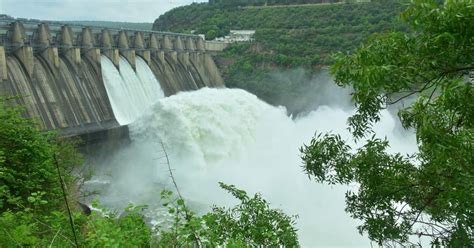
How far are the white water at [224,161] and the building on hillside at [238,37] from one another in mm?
17999

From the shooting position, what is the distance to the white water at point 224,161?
48.2 feet

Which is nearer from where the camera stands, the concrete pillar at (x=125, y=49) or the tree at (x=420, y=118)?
the tree at (x=420, y=118)

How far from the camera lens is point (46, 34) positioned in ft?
63.5

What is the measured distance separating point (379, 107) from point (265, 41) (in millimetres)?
35477

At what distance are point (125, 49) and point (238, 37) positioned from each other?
1954 centimetres

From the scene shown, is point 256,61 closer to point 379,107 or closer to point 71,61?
point 71,61

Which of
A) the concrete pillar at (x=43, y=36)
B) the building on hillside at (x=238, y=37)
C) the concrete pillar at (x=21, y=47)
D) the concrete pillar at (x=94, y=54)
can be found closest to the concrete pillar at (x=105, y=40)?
the concrete pillar at (x=94, y=54)

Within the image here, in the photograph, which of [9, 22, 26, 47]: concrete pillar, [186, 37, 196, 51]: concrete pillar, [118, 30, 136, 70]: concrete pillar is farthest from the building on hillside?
[9, 22, 26, 47]: concrete pillar

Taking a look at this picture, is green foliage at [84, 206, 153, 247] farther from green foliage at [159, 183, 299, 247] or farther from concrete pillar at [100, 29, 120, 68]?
concrete pillar at [100, 29, 120, 68]

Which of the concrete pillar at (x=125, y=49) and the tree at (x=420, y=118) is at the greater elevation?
the concrete pillar at (x=125, y=49)

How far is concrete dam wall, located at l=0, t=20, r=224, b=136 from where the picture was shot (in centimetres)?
1720

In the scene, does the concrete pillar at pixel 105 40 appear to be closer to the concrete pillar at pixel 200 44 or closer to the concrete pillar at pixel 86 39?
the concrete pillar at pixel 86 39

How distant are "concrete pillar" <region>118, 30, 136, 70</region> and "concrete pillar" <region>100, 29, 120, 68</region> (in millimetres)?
947

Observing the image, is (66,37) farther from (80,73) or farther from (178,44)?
(178,44)
